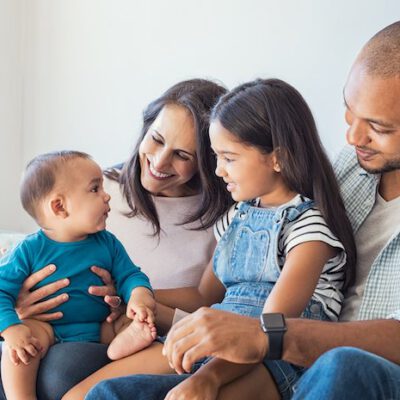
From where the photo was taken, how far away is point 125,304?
5.88 feet

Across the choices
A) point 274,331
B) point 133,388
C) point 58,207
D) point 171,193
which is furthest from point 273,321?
point 171,193

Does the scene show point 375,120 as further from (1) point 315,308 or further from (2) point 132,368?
(2) point 132,368

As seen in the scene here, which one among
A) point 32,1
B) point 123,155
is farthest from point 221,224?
point 32,1

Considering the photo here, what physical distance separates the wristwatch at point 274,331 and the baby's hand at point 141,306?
366mm

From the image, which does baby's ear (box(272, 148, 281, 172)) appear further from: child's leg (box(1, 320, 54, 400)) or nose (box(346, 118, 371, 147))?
child's leg (box(1, 320, 54, 400))

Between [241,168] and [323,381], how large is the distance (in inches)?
24.6

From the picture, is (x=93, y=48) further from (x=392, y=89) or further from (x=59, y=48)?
(x=392, y=89)

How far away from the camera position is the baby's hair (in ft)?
5.61

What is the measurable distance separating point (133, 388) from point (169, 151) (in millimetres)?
756

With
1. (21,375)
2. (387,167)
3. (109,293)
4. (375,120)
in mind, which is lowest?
(21,375)

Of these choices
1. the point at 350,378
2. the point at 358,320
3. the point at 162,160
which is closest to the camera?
the point at 350,378

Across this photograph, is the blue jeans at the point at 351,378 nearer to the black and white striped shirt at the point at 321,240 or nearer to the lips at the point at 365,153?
the black and white striped shirt at the point at 321,240

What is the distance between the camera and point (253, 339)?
1.34 meters

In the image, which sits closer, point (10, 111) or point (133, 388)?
point (133, 388)
